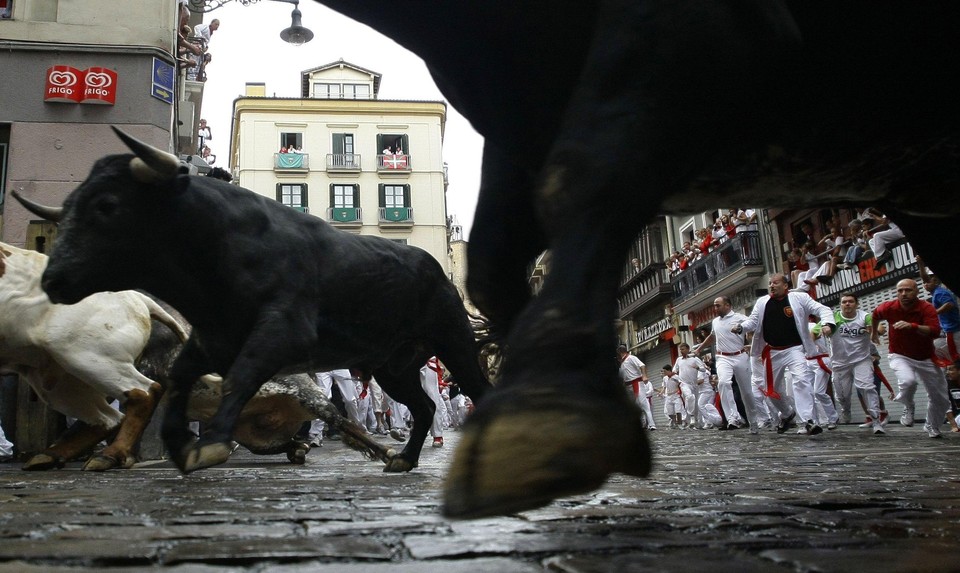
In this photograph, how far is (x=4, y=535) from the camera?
1812mm

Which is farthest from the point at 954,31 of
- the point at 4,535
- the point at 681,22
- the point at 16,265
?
the point at 16,265

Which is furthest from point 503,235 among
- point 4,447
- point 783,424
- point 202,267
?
point 783,424

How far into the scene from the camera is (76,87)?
13242mm

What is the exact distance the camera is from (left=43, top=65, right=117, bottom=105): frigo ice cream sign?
13188mm

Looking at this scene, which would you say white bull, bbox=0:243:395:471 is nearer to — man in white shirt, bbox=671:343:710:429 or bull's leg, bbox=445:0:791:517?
bull's leg, bbox=445:0:791:517

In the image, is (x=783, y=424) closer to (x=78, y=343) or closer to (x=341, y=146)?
(x=78, y=343)

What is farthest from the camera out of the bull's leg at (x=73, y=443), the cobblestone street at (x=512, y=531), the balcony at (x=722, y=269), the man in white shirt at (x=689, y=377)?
the balcony at (x=722, y=269)

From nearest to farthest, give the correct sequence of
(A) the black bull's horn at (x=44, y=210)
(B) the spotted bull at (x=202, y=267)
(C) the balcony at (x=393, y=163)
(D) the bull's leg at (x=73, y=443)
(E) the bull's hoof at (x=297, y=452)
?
(B) the spotted bull at (x=202, y=267) → (A) the black bull's horn at (x=44, y=210) → (D) the bull's leg at (x=73, y=443) → (E) the bull's hoof at (x=297, y=452) → (C) the balcony at (x=393, y=163)

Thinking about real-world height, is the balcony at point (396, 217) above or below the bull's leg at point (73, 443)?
above

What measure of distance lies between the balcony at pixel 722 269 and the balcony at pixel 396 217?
1946cm

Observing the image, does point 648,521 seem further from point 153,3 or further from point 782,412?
point 153,3

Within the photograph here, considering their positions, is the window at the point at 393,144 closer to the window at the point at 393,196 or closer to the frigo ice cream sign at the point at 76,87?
the window at the point at 393,196

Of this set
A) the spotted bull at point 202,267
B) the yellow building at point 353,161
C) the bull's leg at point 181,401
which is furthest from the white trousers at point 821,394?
the yellow building at point 353,161

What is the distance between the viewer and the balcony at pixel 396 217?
166ft
